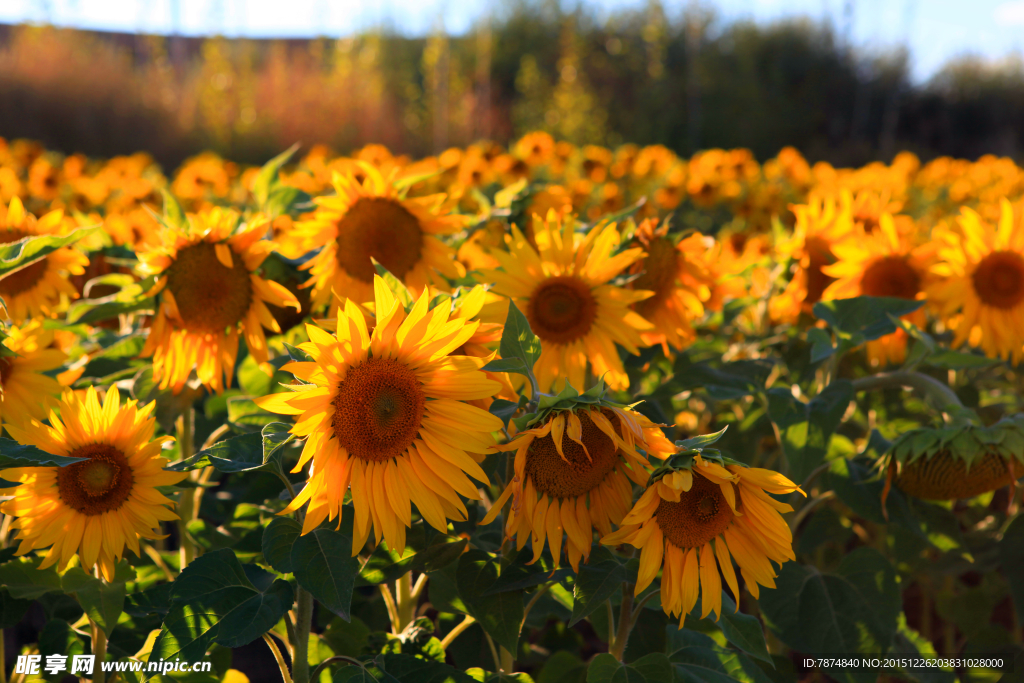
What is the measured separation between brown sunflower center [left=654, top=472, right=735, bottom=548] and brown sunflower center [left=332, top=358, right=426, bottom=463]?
1.18 feet

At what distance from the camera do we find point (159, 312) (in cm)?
141

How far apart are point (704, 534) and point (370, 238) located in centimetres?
92

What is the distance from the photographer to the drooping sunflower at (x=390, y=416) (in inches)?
38.7

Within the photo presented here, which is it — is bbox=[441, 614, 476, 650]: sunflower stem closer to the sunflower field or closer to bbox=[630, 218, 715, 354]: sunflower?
the sunflower field

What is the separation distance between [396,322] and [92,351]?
42.4 inches

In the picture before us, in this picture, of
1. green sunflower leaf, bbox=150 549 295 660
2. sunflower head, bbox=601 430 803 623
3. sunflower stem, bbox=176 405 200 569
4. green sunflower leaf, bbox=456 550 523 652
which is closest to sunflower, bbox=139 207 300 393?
sunflower stem, bbox=176 405 200 569

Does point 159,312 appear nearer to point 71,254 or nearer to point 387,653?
point 71,254

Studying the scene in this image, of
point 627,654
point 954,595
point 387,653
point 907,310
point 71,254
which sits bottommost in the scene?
point 954,595

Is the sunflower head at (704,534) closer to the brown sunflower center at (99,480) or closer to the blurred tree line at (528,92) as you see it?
the brown sunflower center at (99,480)

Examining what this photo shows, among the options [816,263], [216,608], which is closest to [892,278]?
[816,263]

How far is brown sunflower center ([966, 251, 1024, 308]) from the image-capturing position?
1911 millimetres

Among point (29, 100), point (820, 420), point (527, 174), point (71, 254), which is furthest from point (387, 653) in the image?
point (29, 100)

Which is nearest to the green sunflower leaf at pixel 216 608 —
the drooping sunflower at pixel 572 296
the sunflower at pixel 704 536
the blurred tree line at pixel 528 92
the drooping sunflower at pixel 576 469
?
the drooping sunflower at pixel 576 469

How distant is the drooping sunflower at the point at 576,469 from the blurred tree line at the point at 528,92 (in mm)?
7837
